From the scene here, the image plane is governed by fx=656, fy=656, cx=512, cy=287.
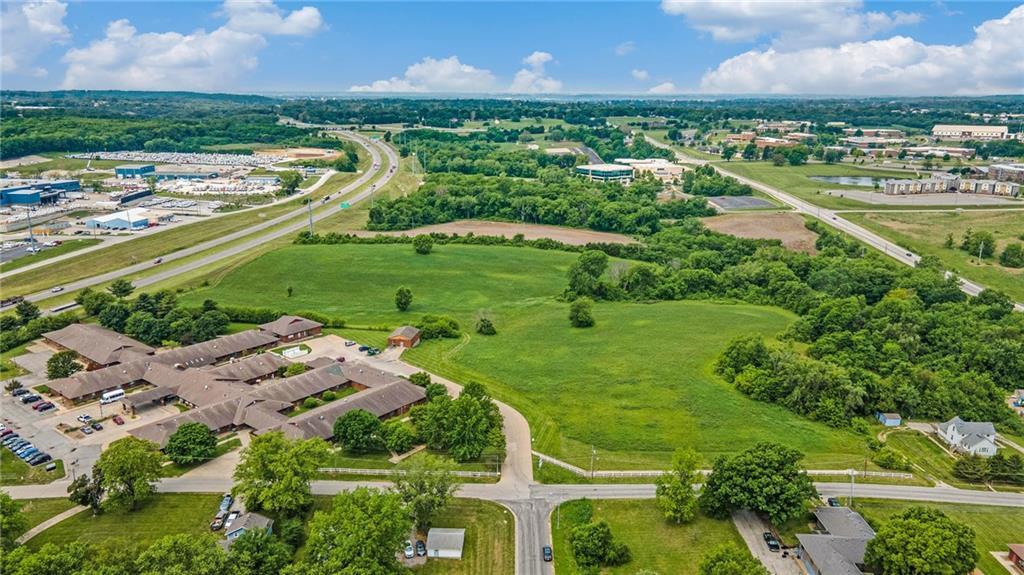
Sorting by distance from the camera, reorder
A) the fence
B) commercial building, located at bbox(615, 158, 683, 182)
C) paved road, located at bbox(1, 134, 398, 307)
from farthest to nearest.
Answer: commercial building, located at bbox(615, 158, 683, 182) < paved road, located at bbox(1, 134, 398, 307) < the fence

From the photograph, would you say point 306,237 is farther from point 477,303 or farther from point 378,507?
point 378,507

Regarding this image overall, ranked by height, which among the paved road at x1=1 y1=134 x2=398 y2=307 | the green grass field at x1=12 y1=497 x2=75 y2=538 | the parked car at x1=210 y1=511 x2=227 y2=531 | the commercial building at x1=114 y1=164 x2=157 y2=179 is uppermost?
the commercial building at x1=114 y1=164 x2=157 y2=179

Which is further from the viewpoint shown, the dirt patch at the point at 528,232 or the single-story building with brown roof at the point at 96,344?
the dirt patch at the point at 528,232

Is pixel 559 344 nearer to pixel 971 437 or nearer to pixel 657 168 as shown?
pixel 971 437

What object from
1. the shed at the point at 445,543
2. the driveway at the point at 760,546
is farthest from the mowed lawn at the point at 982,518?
the shed at the point at 445,543

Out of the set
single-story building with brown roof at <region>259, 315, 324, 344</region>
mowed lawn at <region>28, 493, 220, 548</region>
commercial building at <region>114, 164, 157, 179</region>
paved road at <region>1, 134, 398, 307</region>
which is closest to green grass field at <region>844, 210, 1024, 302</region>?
single-story building with brown roof at <region>259, 315, 324, 344</region>

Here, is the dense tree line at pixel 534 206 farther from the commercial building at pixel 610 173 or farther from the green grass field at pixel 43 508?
the green grass field at pixel 43 508

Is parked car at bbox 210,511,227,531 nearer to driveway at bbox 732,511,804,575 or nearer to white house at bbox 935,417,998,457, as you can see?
driveway at bbox 732,511,804,575
